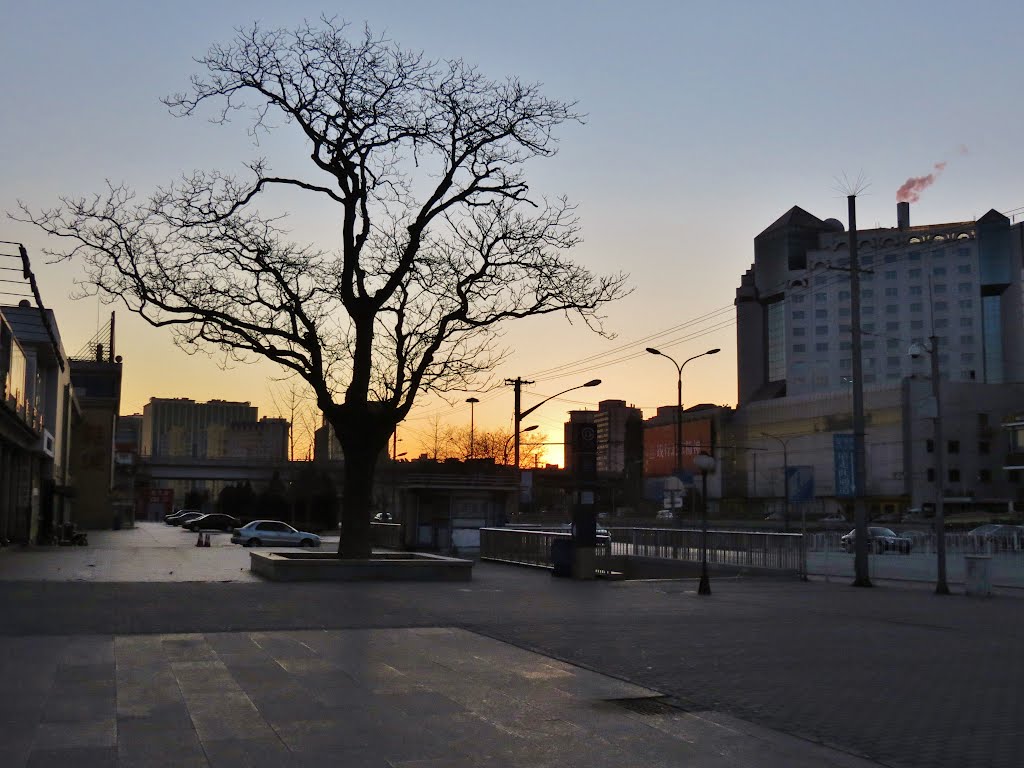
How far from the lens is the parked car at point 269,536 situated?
52.1 m

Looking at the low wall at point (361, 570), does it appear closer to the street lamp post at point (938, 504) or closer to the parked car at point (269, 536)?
the street lamp post at point (938, 504)

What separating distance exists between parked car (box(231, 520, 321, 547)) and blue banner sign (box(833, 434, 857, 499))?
2943cm

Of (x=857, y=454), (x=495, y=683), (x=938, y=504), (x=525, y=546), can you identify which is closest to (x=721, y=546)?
(x=857, y=454)

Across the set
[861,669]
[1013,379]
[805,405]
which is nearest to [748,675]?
[861,669]

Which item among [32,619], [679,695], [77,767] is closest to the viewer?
[77,767]

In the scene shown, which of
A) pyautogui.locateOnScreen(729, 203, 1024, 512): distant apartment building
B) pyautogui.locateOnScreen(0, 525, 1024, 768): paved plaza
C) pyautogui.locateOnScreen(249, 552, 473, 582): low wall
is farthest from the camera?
pyautogui.locateOnScreen(729, 203, 1024, 512): distant apartment building

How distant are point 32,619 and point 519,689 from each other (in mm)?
8417

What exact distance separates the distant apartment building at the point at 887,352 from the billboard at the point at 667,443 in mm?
5158

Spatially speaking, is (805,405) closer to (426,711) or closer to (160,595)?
(160,595)

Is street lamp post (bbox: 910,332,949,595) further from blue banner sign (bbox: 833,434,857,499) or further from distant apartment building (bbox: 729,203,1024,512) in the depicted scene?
distant apartment building (bbox: 729,203,1024,512)

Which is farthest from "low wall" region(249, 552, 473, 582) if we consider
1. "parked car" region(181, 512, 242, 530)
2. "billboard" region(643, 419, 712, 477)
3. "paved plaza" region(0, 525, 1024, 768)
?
"billboard" region(643, 419, 712, 477)

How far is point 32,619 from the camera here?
15.3m

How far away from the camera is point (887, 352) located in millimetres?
162125

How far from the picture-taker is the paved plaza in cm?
780
